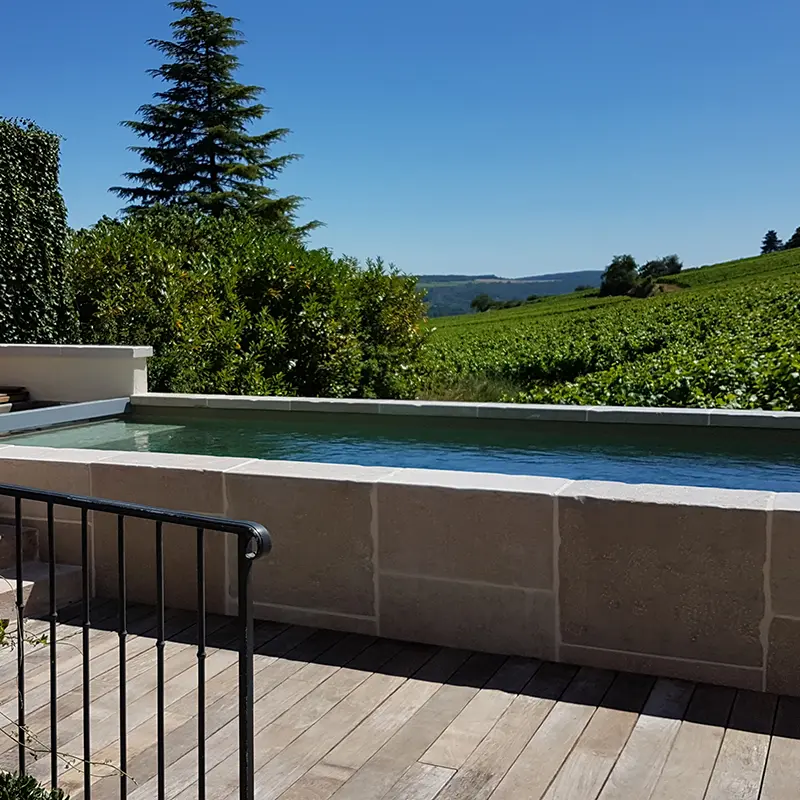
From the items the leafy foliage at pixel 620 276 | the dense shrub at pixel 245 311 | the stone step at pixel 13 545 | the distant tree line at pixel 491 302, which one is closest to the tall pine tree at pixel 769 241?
the distant tree line at pixel 491 302

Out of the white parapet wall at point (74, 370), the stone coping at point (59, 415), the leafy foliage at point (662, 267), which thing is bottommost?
the stone coping at point (59, 415)

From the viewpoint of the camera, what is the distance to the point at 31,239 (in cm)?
859

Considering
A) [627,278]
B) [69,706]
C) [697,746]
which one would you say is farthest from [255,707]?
[627,278]

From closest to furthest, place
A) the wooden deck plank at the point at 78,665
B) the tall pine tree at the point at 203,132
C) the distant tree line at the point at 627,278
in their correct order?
the wooden deck plank at the point at 78,665, the tall pine tree at the point at 203,132, the distant tree line at the point at 627,278

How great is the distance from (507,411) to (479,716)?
140 inches

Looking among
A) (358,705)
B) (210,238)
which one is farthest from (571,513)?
(210,238)

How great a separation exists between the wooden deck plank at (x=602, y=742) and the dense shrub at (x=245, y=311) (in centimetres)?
631

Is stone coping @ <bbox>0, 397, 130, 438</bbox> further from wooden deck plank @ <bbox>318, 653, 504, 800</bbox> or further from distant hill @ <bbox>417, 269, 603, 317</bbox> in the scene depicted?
distant hill @ <bbox>417, 269, 603, 317</bbox>

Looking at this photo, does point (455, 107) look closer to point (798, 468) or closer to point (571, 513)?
point (798, 468)

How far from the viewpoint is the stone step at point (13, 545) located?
410cm

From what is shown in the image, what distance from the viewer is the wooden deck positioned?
7.83 ft

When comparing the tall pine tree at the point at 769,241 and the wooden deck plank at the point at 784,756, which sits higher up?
the tall pine tree at the point at 769,241

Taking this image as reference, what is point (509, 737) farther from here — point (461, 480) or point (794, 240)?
point (794, 240)

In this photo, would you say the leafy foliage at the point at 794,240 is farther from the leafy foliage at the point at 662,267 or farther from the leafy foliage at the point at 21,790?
the leafy foliage at the point at 21,790
